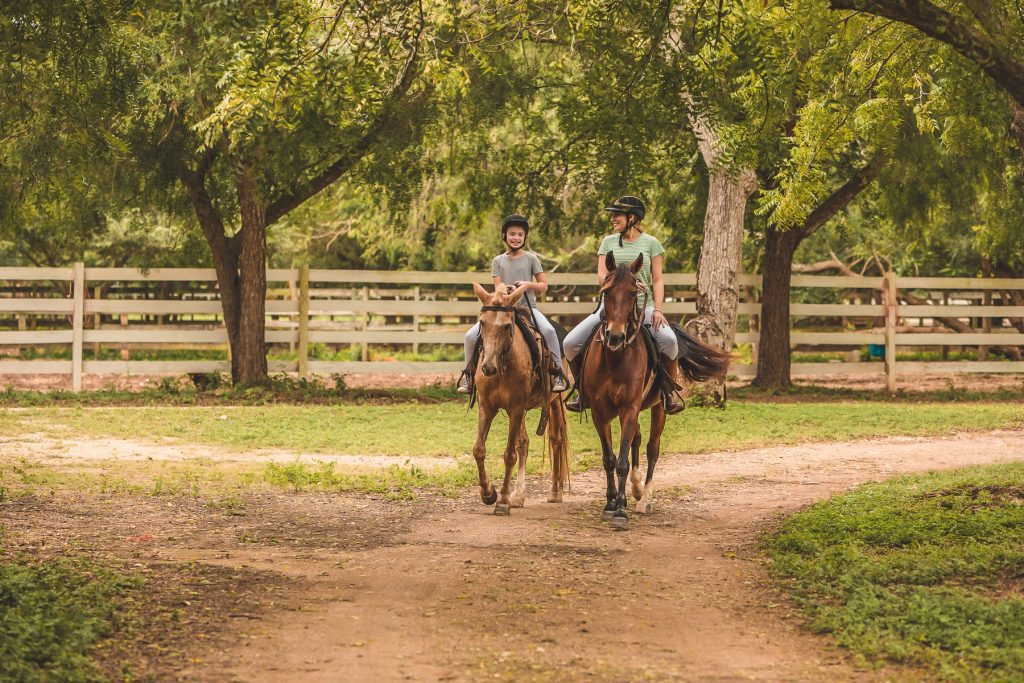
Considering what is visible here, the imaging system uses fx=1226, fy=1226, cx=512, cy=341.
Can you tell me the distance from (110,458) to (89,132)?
347 centimetres

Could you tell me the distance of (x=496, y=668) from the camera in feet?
18.8

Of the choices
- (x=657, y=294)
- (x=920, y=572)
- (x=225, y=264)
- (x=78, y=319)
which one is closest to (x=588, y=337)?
(x=657, y=294)

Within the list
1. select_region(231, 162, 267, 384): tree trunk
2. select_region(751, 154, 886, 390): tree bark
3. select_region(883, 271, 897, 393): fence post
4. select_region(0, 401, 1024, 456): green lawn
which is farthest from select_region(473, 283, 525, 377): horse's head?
select_region(883, 271, 897, 393): fence post

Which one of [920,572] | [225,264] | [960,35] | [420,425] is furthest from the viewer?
[225,264]

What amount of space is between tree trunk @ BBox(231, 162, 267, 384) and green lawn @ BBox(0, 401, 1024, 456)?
1.72 meters

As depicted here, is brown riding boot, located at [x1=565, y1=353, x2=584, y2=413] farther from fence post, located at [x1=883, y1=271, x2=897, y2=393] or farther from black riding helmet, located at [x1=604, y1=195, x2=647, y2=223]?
fence post, located at [x1=883, y1=271, x2=897, y2=393]

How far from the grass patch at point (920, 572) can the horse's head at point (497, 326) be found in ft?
8.21

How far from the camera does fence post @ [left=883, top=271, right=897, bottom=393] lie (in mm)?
22172

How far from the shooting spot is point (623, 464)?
9891 millimetres

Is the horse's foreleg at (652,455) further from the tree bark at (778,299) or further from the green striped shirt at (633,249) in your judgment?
the tree bark at (778,299)

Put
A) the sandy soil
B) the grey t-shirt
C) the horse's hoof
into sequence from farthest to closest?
the grey t-shirt → the horse's hoof → the sandy soil

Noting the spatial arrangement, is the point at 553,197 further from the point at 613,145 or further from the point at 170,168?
the point at 613,145

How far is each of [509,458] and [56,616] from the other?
4.71m

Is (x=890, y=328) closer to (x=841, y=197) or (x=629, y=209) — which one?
(x=841, y=197)
